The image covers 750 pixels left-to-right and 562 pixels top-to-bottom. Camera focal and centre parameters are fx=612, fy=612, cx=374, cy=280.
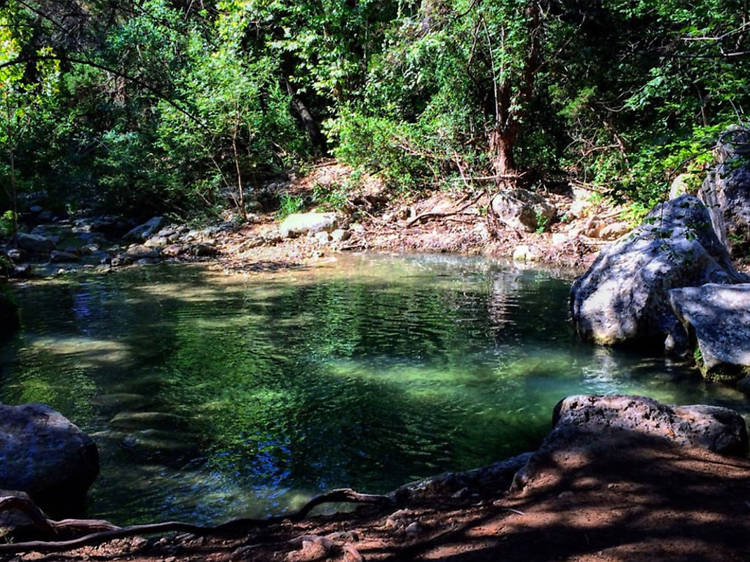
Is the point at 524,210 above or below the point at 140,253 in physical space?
above

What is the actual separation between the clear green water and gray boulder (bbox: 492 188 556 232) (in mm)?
3377

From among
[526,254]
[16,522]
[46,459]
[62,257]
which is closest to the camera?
[16,522]

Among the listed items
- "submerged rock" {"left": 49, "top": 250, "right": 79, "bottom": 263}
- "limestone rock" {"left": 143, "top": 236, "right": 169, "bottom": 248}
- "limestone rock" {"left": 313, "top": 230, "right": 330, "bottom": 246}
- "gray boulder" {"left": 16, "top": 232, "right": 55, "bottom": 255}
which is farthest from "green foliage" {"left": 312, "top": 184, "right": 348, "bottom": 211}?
"gray boulder" {"left": 16, "top": 232, "right": 55, "bottom": 255}

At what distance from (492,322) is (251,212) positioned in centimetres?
1123

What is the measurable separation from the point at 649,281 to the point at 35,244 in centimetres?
1455

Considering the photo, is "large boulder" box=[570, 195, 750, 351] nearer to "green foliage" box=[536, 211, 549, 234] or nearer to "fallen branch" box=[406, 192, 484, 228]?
"green foliage" box=[536, 211, 549, 234]

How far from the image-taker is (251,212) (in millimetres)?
18031

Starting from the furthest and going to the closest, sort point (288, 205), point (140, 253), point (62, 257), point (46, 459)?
1. point (288, 205)
2. point (140, 253)
3. point (62, 257)
4. point (46, 459)

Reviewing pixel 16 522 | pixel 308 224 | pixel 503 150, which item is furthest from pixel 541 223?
pixel 16 522

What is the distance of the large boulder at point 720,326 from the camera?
229 inches

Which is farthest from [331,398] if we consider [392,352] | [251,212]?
[251,212]

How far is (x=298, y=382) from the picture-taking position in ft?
21.0

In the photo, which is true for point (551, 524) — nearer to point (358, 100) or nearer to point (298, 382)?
point (298, 382)

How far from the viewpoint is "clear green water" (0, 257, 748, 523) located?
454cm
